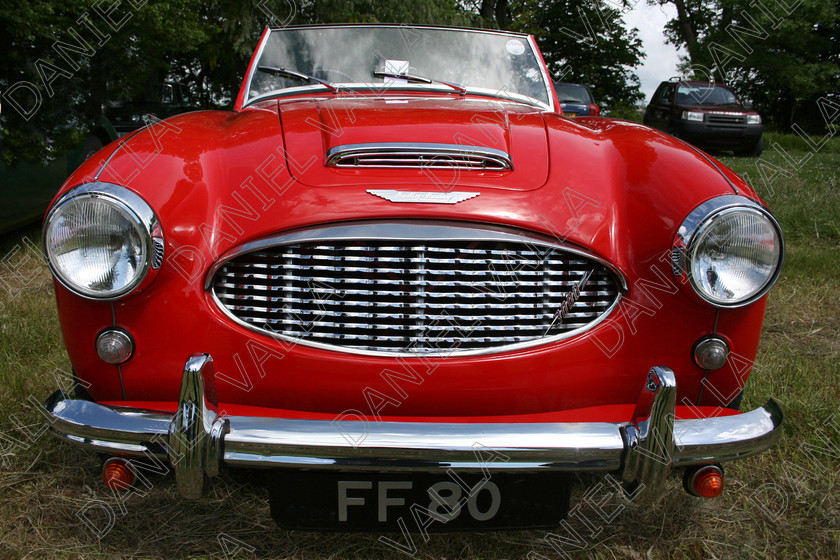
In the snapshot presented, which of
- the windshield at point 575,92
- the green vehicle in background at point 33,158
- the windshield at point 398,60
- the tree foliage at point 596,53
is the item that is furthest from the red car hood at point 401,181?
the tree foliage at point 596,53

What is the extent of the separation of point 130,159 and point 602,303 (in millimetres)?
1266

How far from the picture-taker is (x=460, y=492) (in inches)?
58.8

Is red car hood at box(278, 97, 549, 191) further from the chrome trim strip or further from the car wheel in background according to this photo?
the car wheel in background

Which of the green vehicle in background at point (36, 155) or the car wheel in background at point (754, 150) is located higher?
the green vehicle in background at point (36, 155)

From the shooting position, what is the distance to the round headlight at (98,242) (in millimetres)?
1454

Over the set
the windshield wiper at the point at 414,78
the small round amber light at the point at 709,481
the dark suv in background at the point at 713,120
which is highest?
the windshield wiper at the point at 414,78

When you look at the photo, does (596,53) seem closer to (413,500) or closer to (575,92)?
(575,92)

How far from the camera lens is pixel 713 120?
12562mm

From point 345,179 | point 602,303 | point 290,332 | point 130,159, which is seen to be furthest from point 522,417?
point 130,159

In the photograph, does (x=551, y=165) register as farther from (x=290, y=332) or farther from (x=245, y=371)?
(x=245, y=371)

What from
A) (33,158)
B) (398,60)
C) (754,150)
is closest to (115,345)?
(398,60)

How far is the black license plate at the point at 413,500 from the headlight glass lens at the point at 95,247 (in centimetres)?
59

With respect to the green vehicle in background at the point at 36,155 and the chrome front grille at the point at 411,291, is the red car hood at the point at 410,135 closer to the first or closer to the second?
the chrome front grille at the point at 411,291

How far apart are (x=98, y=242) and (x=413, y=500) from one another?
95 cm
